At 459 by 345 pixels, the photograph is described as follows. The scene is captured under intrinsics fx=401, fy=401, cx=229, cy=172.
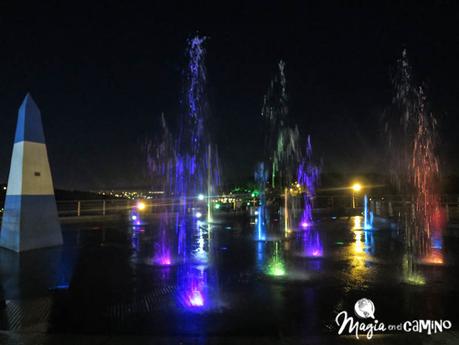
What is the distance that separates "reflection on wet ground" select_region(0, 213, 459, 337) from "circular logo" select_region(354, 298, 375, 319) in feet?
0.41

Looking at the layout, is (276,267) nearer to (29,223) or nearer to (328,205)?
(29,223)

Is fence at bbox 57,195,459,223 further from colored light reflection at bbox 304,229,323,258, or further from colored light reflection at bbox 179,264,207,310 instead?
colored light reflection at bbox 179,264,207,310

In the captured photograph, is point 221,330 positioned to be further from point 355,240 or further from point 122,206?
point 122,206

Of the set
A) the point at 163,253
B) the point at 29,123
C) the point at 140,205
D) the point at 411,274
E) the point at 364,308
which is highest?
the point at 29,123

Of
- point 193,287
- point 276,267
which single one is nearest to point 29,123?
point 193,287

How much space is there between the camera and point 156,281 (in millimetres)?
8156

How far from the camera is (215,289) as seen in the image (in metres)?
7.39

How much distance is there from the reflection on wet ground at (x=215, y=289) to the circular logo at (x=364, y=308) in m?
0.13

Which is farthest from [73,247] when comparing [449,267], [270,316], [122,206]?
[122,206]

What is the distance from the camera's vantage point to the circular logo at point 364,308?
19.0ft

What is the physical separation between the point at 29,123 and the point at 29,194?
2324 millimetres

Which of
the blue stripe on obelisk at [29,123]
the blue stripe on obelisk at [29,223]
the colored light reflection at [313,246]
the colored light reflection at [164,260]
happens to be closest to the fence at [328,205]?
the colored light reflection at [313,246]

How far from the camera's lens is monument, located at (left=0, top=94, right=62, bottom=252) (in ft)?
41.3

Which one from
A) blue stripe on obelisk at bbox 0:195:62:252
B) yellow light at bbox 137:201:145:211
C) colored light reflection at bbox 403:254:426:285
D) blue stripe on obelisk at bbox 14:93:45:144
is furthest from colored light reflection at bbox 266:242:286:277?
yellow light at bbox 137:201:145:211
